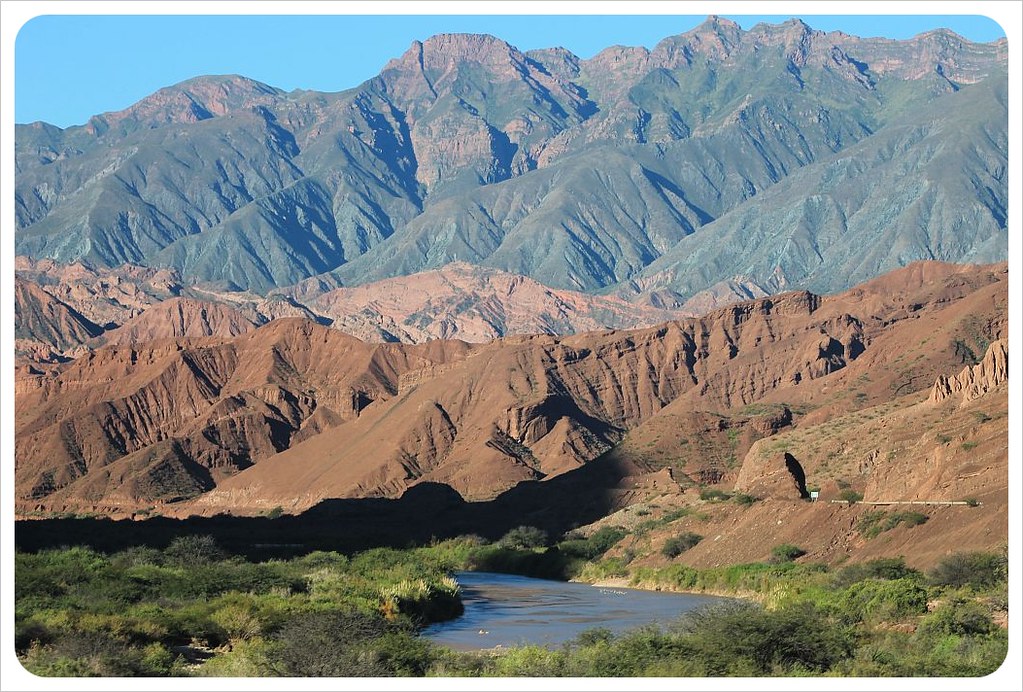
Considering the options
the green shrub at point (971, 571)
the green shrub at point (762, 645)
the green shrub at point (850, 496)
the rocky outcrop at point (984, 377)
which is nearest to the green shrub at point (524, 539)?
the rocky outcrop at point (984, 377)

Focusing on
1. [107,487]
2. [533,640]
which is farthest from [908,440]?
[107,487]

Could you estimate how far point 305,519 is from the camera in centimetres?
15525

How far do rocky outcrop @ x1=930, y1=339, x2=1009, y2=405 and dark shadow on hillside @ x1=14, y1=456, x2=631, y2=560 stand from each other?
107 ft

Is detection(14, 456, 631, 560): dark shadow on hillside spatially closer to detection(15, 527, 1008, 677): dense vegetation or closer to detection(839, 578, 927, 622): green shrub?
detection(15, 527, 1008, 677): dense vegetation

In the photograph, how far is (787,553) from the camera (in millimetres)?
84688

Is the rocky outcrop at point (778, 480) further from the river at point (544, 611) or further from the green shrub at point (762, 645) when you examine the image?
the green shrub at point (762, 645)

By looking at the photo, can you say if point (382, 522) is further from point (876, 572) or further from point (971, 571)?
point (971, 571)

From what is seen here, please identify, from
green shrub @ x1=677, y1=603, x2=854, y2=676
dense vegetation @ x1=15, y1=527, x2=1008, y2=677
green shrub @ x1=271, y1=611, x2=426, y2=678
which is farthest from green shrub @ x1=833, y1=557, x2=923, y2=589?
green shrub @ x1=271, y1=611, x2=426, y2=678

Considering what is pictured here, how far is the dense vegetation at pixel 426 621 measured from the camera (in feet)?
142

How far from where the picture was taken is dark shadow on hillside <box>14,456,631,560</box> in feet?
409

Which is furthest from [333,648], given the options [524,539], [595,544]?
[524,539]

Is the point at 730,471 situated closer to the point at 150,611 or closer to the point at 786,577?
the point at 786,577

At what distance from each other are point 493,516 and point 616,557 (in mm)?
39940

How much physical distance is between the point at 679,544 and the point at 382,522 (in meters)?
55.0
